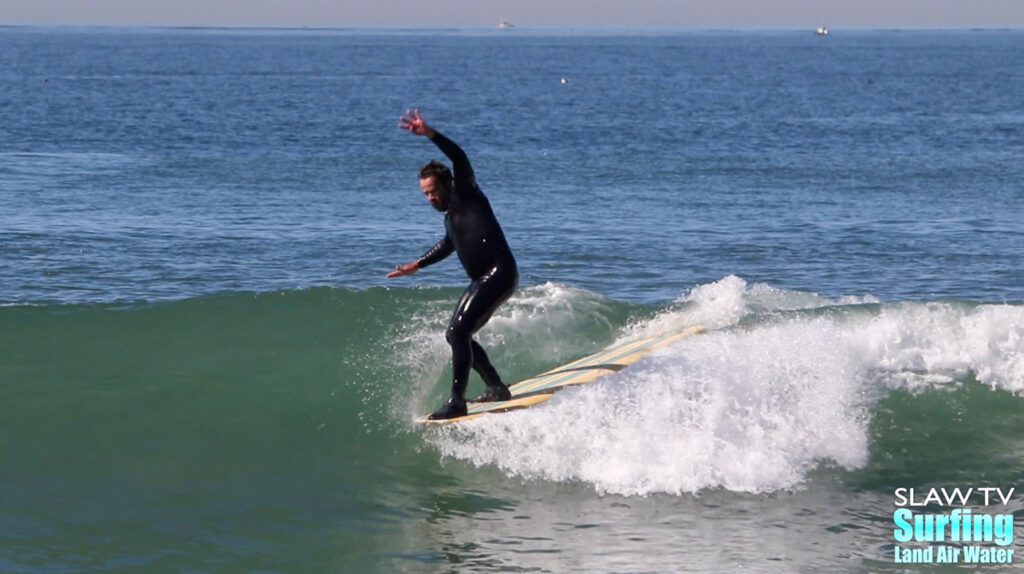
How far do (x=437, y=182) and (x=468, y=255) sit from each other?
608 mm

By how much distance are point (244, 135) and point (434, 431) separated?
30163mm

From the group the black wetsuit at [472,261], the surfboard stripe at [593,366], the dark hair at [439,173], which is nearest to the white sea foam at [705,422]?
the surfboard stripe at [593,366]

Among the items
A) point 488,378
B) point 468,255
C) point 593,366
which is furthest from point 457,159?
point 593,366

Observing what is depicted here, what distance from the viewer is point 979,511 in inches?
366

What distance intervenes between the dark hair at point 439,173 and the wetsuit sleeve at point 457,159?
0.30 ft

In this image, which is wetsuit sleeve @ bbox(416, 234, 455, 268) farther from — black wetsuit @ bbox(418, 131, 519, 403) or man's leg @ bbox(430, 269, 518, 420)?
man's leg @ bbox(430, 269, 518, 420)

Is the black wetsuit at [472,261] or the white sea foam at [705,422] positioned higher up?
the black wetsuit at [472,261]

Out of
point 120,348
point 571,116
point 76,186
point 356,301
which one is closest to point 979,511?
point 356,301

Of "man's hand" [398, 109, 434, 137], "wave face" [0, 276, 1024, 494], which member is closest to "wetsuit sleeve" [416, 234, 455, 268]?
"man's hand" [398, 109, 434, 137]

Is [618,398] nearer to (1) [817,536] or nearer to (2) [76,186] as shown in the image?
(1) [817,536]

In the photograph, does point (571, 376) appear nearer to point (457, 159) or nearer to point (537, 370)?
point (537, 370)

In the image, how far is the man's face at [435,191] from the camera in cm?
905

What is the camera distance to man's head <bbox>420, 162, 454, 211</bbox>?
9031 mm

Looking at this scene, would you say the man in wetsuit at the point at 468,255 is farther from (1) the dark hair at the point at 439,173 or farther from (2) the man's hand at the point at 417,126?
(2) the man's hand at the point at 417,126
